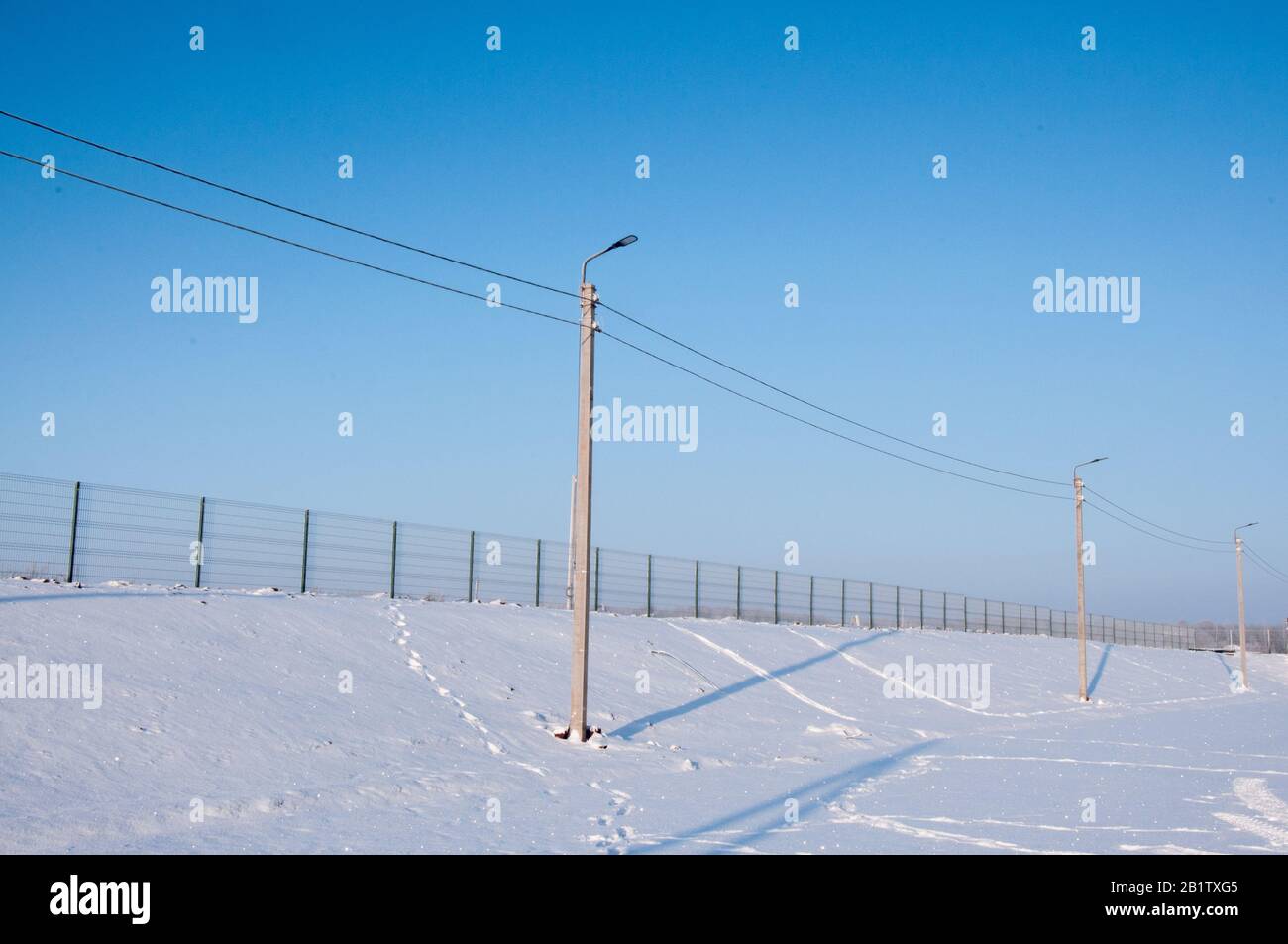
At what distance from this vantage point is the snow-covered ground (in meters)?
11.2

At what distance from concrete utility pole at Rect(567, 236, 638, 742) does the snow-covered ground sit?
0.87 metres

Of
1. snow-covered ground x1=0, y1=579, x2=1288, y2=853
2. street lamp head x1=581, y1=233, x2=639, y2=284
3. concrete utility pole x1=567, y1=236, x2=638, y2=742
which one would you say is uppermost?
street lamp head x1=581, y1=233, x2=639, y2=284

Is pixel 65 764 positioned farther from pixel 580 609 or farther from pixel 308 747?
pixel 580 609

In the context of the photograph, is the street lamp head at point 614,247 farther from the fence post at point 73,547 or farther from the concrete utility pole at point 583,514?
the fence post at point 73,547

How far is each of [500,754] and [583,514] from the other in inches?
170

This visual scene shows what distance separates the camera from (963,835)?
11.9 metres

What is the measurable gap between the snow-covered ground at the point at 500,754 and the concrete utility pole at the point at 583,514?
0.87 metres

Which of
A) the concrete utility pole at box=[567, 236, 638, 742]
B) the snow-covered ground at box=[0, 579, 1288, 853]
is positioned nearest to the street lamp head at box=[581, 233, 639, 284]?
the concrete utility pole at box=[567, 236, 638, 742]

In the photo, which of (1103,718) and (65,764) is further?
(1103,718)

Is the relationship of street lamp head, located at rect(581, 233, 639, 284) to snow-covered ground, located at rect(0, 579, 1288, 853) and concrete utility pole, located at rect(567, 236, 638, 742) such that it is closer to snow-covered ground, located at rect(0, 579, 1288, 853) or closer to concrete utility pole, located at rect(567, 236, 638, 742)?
concrete utility pole, located at rect(567, 236, 638, 742)
